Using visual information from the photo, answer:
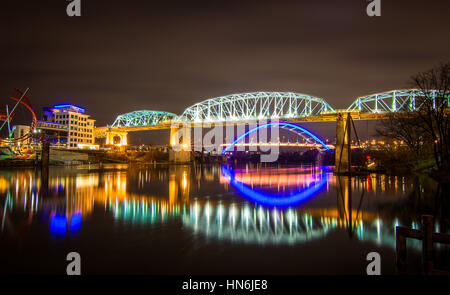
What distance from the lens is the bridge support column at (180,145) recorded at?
79625 mm

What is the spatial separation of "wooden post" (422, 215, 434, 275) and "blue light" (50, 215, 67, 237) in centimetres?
1146

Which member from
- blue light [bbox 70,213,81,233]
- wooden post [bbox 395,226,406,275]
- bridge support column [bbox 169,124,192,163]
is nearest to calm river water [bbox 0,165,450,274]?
blue light [bbox 70,213,81,233]

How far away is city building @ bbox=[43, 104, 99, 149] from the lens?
103000mm

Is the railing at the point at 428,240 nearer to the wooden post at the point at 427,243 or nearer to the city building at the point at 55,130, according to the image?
the wooden post at the point at 427,243

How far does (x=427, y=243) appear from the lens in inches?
270

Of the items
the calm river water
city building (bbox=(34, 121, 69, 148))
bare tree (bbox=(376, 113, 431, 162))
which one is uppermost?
city building (bbox=(34, 121, 69, 148))

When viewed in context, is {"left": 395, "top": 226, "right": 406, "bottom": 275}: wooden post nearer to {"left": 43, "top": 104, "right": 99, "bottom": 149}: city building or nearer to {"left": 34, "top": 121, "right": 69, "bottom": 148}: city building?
{"left": 34, "top": 121, "right": 69, "bottom": 148}: city building

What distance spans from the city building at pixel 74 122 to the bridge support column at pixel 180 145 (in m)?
34.8

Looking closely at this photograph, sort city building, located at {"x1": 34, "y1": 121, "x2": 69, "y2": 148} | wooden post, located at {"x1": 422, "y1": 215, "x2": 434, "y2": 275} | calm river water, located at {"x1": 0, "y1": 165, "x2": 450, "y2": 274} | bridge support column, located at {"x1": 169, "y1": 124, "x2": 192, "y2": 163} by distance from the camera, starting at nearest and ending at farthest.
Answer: wooden post, located at {"x1": 422, "y1": 215, "x2": 434, "y2": 275} < calm river water, located at {"x1": 0, "y1": 165, "x2": 450, "y2": 274} < bridge support column, located at {"x1": 169, "y1": 124, "x2": 192, "y2": 163} < city building, located at {"x1": 34, "y1": 121, "x2": 69, "y2": 148}

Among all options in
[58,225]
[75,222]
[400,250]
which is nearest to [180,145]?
[75,222]

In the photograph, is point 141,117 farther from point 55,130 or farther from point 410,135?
point 410,135

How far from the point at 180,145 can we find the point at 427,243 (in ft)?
251

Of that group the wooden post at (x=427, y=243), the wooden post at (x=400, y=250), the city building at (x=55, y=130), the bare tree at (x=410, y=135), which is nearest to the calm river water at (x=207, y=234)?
the wooden post at (x=400, y=250)
